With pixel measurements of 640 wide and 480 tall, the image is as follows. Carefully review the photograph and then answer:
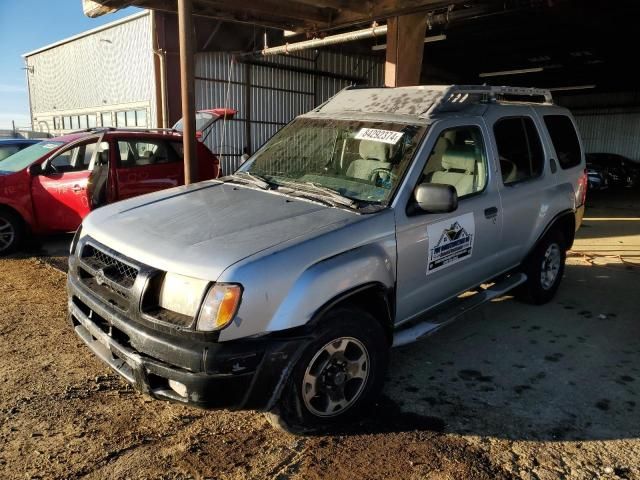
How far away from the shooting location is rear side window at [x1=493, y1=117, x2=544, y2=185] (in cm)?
422

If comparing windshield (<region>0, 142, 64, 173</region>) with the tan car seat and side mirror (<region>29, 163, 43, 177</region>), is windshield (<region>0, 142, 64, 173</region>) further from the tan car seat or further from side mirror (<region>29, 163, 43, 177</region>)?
the tan car seat

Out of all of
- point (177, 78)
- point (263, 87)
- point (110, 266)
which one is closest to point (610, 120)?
point (263, 87)

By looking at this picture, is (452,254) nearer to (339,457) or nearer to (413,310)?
(413,310)

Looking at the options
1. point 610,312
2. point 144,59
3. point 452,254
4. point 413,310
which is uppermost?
point 144,59

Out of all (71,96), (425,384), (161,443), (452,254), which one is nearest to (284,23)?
(452,254)

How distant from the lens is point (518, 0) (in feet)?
24.7

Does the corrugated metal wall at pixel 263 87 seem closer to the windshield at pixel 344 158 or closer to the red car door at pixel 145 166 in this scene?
the red car door at pixel 145 166

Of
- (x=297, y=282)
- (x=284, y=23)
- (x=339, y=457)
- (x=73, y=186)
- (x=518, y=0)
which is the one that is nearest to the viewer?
(x=297, y=282)

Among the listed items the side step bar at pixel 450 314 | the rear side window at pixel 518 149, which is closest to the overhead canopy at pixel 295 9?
the rear side window at pixel 518 149

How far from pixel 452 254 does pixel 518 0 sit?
5.70 m

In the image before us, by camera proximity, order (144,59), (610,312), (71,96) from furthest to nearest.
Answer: (71,96), (144,59), (610,312)

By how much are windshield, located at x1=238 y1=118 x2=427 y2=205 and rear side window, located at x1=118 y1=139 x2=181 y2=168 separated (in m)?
3.99

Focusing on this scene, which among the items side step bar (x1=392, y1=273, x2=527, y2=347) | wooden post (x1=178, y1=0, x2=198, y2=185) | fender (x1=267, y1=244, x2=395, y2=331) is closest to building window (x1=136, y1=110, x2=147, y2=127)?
wooden post (x1=178, y1=0, x2=198, y2=185)

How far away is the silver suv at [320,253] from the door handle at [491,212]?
0.02 m
